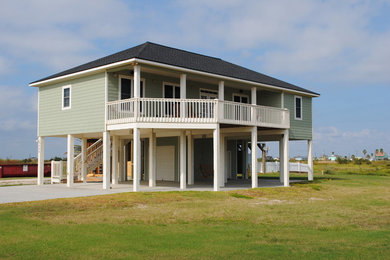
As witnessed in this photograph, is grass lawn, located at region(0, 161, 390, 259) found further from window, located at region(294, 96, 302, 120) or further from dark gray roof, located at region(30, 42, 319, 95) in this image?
window, located at region(294, 96, 302, 120)

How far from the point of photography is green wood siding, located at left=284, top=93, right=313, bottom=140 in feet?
92.8

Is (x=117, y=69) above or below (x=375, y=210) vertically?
above

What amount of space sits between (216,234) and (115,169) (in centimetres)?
1483

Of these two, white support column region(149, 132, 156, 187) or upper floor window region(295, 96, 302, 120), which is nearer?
white support column region(149, 132, 156, 187)

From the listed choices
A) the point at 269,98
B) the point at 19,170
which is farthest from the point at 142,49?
the point at 19,170

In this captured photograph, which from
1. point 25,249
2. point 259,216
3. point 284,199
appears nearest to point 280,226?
point 259,216

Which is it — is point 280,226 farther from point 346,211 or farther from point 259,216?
point 346,211

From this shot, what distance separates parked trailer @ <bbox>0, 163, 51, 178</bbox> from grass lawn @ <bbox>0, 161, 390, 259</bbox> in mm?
23091

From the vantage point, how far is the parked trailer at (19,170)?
122ft

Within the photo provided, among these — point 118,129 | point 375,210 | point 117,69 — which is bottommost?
point 375,210

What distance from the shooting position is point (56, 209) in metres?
14.4

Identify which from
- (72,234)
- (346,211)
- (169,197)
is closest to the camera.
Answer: (72,234)

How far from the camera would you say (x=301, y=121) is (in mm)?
29188

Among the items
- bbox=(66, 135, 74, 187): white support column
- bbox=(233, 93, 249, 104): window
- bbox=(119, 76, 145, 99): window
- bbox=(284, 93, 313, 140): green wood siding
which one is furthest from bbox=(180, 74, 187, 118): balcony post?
bbox=(284, 93, 313, 140): green wood siding
